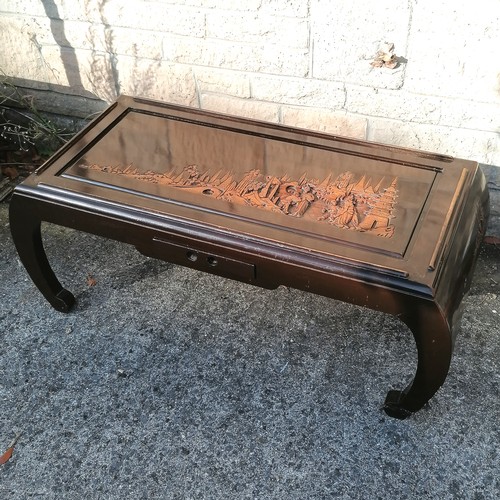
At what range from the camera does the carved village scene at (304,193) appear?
1.79m

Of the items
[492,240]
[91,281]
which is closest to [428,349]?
[492,240]

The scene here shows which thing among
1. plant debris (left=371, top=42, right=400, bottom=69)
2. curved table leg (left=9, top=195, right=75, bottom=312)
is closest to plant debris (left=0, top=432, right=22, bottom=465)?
curved table leg (left=9, top=195, right=75, bottom=312)

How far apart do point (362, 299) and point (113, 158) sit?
988mm

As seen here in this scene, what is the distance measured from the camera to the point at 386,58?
2207 mm

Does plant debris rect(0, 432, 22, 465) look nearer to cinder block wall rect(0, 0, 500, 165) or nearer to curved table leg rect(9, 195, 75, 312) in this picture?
curved table leg rect(9, 195, 75, 312)

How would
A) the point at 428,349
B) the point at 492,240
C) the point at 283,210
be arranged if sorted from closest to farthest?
the point at 428,349
the point at 283,210
the point at 492,240

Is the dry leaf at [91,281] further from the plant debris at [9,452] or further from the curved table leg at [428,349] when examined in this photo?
the curved table leg at [428,349]

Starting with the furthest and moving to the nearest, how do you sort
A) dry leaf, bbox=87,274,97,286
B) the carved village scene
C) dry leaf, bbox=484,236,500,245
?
dry leaf, bbox=484,236,500,245
dry leaf, bbox=87,274,97,286
the carved village scene

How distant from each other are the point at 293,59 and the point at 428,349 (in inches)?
51.0

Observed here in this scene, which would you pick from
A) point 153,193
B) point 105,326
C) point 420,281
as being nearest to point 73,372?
point 105,326

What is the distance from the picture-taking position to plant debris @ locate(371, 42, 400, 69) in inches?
86.2

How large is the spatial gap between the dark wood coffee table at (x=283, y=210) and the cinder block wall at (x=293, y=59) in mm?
351

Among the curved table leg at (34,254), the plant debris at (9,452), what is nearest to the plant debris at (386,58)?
the curved table leg at (34,254)

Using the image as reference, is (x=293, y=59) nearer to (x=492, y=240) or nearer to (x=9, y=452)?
(x=492, y=240)
